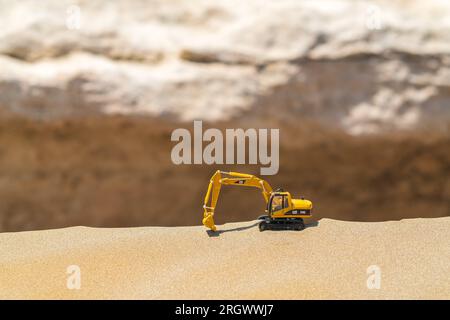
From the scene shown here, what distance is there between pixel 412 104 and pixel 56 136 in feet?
10.5

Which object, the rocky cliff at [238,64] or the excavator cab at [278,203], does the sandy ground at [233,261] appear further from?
the rocky cliff at [238,64]

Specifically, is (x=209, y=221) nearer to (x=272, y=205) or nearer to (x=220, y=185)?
(x=220, y=185)

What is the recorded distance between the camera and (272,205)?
4.32 m

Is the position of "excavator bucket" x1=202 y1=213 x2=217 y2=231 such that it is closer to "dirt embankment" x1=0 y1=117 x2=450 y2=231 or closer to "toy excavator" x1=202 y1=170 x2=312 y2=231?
"toy excavator" x1=202 y1=170 x2=312 y2=231

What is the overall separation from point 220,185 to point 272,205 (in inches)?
18.6

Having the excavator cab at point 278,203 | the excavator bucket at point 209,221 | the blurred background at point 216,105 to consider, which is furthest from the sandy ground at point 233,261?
the blurred background at point 216,105

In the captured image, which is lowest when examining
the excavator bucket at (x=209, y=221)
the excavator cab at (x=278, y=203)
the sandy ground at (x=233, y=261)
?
the sandy ground at (x=233, y=261)

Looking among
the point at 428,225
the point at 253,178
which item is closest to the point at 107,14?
the point at 253,178

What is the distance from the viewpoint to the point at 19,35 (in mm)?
4723

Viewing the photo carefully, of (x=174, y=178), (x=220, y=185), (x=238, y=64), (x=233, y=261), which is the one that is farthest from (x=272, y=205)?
(x=238, y=64)

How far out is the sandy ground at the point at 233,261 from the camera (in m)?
3.30

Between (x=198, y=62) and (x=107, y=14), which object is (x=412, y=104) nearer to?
(x=198, y=62)

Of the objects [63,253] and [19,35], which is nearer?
[63,253]

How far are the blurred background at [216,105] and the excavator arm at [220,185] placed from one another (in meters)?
0.23
